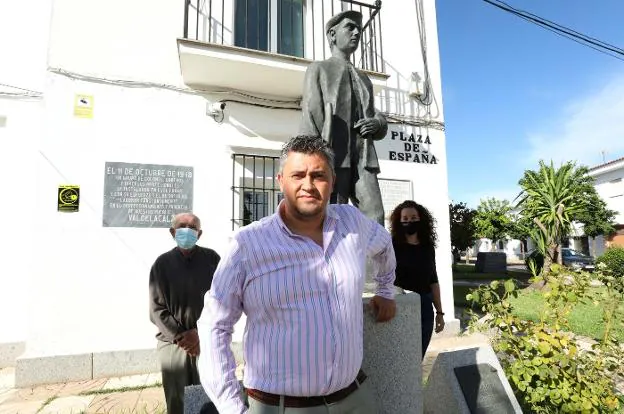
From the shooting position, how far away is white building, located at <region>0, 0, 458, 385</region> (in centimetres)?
421

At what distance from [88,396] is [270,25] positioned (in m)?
5.43

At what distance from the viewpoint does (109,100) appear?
4539 mm

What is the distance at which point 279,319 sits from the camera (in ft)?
4.00

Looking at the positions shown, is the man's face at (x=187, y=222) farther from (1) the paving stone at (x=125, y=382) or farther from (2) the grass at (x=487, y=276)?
(2) the grass at (x=487, y=276)

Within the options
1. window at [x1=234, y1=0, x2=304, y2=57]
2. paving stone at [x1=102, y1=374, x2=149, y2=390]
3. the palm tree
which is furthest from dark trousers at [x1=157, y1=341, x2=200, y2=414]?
the palm tree

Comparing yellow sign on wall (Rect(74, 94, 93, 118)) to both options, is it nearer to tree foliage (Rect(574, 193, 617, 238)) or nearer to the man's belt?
the man's belt

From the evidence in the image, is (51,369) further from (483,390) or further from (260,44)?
(260,44)

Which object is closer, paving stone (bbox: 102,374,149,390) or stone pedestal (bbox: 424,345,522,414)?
stone pedestal (bbox: 424,345,522,414)

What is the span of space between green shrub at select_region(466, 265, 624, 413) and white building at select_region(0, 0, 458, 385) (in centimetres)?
340

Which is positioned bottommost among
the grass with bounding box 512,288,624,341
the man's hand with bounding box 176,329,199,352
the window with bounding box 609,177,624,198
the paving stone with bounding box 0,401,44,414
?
the paving stone with bounding box 0,401,44,414

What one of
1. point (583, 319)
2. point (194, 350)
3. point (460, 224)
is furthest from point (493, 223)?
point (194, 350)

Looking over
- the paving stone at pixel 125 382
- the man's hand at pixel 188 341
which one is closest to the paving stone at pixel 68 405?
the paving stone at pixel 125 382

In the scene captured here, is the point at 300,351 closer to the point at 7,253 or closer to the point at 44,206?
the point at 44,206

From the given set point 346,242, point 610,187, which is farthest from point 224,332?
point 610,187
